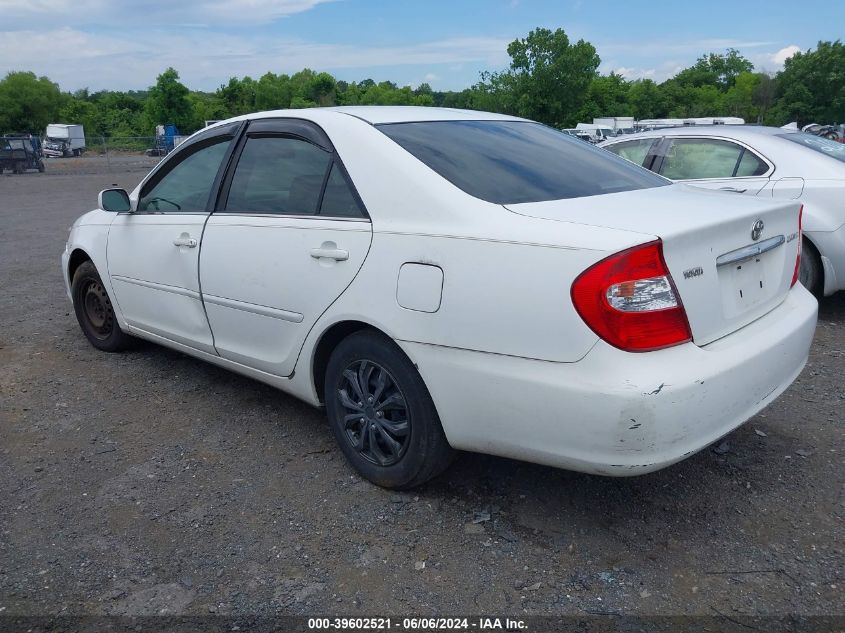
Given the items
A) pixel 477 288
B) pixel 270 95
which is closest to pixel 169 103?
pixel 270 95

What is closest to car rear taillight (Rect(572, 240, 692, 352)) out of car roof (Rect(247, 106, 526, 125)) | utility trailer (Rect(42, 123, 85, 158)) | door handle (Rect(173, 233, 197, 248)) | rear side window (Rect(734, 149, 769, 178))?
car roof (Rect(247, 106, 526, 125))

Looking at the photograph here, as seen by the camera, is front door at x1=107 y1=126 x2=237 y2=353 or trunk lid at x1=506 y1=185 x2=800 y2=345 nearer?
trunk lid at x1=506 y1=185 x2=800 y2=345

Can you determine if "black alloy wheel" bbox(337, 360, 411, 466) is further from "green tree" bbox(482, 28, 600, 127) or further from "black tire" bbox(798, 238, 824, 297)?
"green tree" bbox(482, 28, 600, 127)

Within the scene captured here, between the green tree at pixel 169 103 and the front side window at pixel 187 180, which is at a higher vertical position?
the green tree at pixel 169 103

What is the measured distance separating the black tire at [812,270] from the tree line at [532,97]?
6055 centimetres

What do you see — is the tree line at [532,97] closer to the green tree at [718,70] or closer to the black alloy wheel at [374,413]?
the green tree at [718,70]

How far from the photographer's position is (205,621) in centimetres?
246

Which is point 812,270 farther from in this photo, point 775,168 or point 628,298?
point 628,298

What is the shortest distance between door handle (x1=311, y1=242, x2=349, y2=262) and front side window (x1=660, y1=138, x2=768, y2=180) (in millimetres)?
4447

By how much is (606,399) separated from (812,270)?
4.23 meters

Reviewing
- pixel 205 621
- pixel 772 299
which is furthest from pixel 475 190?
pixel 205 621

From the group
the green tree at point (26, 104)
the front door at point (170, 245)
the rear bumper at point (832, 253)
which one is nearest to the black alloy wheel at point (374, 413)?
the front door at point (170, 245)

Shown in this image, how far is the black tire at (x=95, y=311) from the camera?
5164mm

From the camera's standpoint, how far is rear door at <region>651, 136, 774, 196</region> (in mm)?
6179
